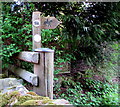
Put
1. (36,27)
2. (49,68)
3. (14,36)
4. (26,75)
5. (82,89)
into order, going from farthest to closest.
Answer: (82,89)
(14,36)
(26,75)
(36,27)
(49,68)

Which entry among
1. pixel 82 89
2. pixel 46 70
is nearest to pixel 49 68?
pixel 46 70

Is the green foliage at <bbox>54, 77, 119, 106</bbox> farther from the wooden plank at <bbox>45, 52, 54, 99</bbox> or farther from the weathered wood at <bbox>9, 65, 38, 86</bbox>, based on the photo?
the wooden plank at <bbox>45, 52, 54, 99</bbox>

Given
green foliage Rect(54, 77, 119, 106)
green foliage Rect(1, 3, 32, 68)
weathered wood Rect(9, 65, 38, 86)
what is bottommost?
green foliage Rect(54, 77, 119, 106)

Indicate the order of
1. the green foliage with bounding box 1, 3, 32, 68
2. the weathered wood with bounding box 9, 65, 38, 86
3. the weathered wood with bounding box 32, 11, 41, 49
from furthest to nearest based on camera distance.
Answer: the green foliage with bounding box 1, 3, 32, 68, the weathered wood with bounding box 32, 11, 41, 49, the weathered wood with bounding box 9, 65, 38, 86

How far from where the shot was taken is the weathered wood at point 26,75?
1.62 meters

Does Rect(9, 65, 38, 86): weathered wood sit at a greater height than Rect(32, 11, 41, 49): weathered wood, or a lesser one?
lesser

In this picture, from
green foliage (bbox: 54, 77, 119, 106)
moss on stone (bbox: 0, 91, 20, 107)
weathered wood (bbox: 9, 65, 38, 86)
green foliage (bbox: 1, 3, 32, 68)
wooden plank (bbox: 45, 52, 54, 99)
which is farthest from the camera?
green foliage (bbox: 54, 77, 119, 106)

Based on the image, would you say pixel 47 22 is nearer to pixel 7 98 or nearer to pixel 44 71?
pixel 44 71

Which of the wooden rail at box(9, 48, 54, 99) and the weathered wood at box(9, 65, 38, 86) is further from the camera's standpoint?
the weathered wood at box(9, 65, 38, 86)

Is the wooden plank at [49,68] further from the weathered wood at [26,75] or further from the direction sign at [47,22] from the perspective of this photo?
the direction sign at [47,22]

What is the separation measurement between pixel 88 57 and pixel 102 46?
1.88ft

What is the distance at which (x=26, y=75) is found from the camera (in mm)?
2008

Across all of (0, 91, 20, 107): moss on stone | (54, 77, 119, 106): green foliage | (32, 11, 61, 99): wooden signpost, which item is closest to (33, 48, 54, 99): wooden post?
(32, 11, 61, 99): wooden signpost

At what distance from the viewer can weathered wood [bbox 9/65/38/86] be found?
162 cm
